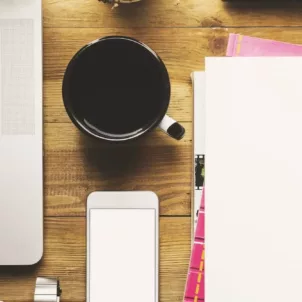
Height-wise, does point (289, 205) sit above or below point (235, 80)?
below

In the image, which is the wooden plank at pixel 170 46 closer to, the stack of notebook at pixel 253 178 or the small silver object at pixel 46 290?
the stack of notebook at pixel 253 178

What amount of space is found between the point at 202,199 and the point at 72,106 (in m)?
0.17

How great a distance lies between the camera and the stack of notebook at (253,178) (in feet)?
2.22

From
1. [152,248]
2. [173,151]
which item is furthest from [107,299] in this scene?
[173,151]

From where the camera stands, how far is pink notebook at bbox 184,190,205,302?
695mm

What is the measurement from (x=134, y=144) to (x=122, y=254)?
121 mm

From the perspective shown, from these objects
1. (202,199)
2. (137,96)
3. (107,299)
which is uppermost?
(137,96)

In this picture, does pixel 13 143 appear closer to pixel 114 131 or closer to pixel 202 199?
pixel 114 131

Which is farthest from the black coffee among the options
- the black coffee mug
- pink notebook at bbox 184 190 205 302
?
pink notebook at bbox 184 190 205 302

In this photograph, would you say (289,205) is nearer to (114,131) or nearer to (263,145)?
(263,145)


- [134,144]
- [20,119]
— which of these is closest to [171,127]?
[134,144]

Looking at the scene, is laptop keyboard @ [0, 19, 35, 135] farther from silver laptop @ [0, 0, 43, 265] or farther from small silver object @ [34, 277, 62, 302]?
small silver object @ [34, 277, 62, 302]

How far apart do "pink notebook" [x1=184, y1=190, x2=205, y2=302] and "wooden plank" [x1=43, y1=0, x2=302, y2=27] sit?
197mm

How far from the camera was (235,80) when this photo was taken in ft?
2.24
